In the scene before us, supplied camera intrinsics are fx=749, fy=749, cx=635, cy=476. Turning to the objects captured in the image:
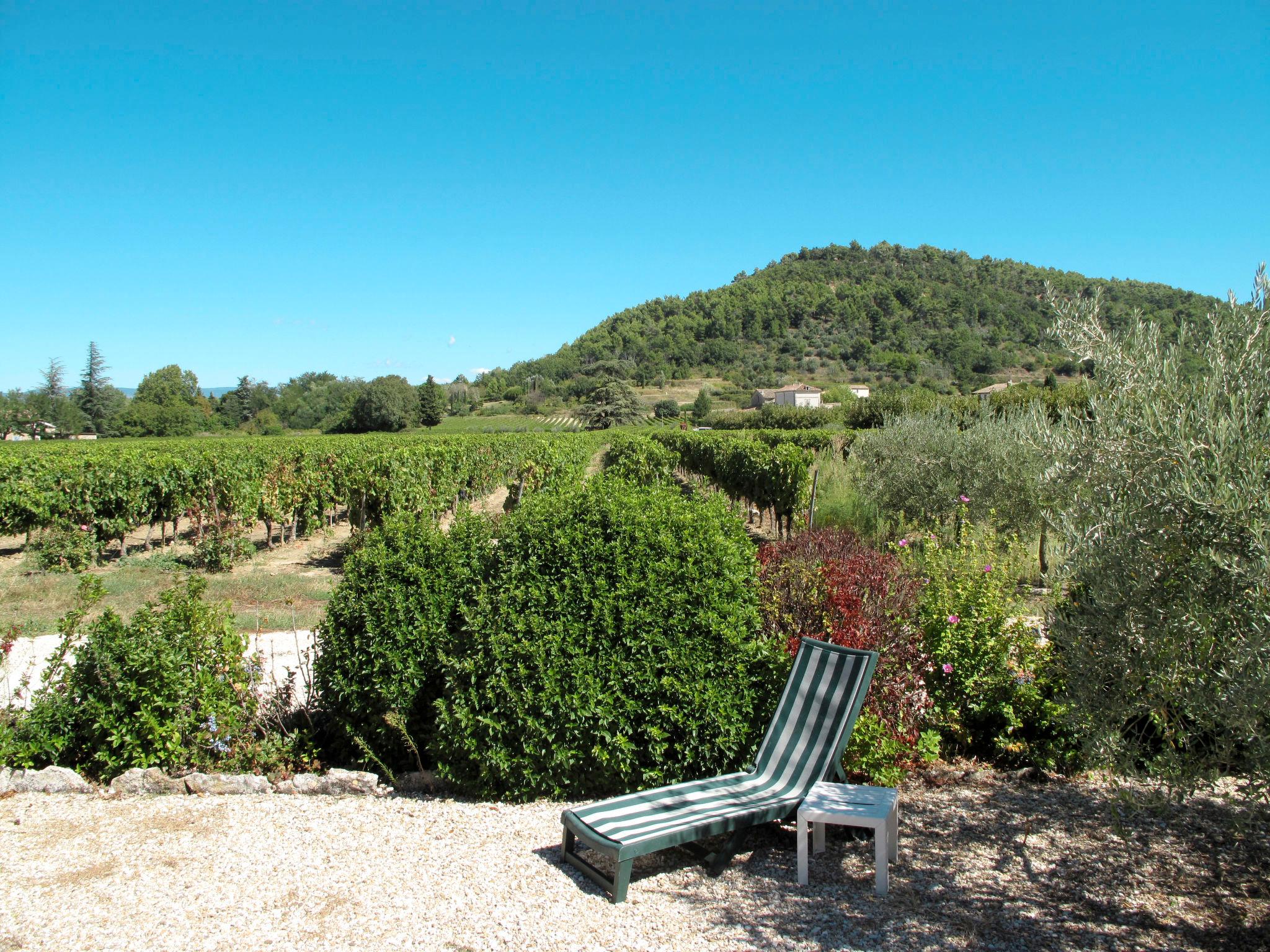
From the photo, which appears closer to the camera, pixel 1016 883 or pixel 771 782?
pixel 1016 883

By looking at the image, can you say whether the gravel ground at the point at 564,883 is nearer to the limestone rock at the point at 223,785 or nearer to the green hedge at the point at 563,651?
the limestone rock at the point at 223,785

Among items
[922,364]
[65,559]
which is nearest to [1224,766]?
[65,559]

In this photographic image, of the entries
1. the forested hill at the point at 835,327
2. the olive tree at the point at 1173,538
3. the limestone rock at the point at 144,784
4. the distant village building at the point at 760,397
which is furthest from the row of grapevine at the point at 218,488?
the forested hill at the point at 835,327

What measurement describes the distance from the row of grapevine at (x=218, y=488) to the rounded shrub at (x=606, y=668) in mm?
8103

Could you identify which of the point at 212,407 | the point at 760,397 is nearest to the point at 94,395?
the point at 212,407

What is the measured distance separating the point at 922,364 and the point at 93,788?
78319mm

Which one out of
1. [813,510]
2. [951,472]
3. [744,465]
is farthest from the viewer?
[744,465]

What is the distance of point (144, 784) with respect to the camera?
12.6 ft

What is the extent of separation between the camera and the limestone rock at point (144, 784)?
3.83 metres

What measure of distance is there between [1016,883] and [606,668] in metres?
1.89

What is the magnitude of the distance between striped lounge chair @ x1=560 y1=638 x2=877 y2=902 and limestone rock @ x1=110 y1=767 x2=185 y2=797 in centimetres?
221

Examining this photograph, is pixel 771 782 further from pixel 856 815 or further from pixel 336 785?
pixel 336 785

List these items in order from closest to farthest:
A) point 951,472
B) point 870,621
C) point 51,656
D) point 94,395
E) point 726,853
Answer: point 726,853 → point 870,621 → point 51,656 → point 951,472 → point 94,395

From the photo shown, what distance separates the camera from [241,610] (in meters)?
7.96
